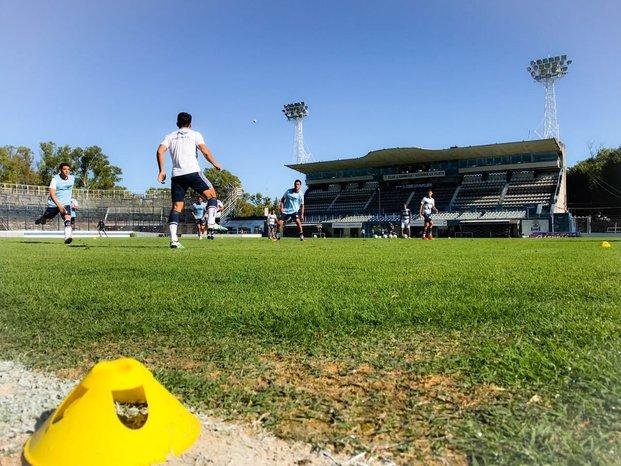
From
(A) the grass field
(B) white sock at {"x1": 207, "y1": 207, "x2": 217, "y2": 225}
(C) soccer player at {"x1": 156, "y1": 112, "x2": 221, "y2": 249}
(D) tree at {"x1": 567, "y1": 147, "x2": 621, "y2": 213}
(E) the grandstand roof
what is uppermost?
(E) the grandstand roof

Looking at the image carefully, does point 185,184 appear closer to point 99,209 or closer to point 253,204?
point 99,209

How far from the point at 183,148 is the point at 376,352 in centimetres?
757

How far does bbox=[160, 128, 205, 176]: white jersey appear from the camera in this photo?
9102mm

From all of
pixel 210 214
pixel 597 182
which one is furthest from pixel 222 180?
pixel 210 214

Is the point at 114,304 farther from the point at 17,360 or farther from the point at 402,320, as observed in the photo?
the point at 402,320

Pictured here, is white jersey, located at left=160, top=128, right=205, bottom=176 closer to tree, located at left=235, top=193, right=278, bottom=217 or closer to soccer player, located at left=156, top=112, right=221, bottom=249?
soccer player, located at left=156, top=112, right=221, bottom=249

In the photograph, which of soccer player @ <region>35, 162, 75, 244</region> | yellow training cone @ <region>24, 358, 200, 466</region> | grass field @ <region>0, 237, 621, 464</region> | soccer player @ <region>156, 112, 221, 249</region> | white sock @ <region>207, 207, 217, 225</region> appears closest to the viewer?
yellow training cone @ <region>24, 358, 200, 466</region>

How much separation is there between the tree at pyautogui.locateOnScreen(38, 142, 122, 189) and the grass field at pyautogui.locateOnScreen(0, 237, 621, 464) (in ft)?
254

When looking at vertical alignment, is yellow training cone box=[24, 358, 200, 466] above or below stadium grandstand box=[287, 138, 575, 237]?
below

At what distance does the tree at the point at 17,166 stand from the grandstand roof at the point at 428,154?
125ft

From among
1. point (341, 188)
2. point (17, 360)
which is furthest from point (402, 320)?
point (341, 188)

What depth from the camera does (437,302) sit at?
334 cm

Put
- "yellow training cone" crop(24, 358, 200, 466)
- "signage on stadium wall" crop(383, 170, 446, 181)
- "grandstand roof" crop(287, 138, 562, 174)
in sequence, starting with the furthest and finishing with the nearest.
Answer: "signage on stadium wall" crop(383, 170, 446, 181)
"grandstand roof" crop(287, 138, 562, 174)
"yellow training cone" crop(24, 358, 200, 466)

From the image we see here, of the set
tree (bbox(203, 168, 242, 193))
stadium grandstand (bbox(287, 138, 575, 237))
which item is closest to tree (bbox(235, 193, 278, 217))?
tree (bbox(203, 168, 242, 193))
